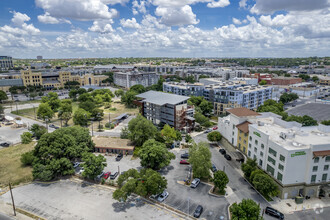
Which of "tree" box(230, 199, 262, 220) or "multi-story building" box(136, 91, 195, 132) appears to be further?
"multi-story building" box(136, 91, 195, 132)

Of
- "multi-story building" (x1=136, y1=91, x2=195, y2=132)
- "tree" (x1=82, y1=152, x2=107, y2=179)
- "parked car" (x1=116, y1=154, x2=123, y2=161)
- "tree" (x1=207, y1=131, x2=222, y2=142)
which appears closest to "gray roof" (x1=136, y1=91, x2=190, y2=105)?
"multi-story building" (x1=136, y1=91, x2=195, y2=132)

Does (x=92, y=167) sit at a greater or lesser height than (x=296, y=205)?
greater

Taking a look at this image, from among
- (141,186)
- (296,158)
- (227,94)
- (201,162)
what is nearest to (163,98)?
(227,94)

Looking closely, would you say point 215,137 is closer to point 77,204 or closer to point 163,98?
point 163,98

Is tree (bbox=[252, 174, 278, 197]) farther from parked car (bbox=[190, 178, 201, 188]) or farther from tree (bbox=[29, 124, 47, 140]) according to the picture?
tree (bbox=[29, 124, 47, 140])

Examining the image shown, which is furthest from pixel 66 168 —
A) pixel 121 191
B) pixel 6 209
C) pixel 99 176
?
pixel 121 191

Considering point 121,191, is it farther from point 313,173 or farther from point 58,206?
point 313,173
